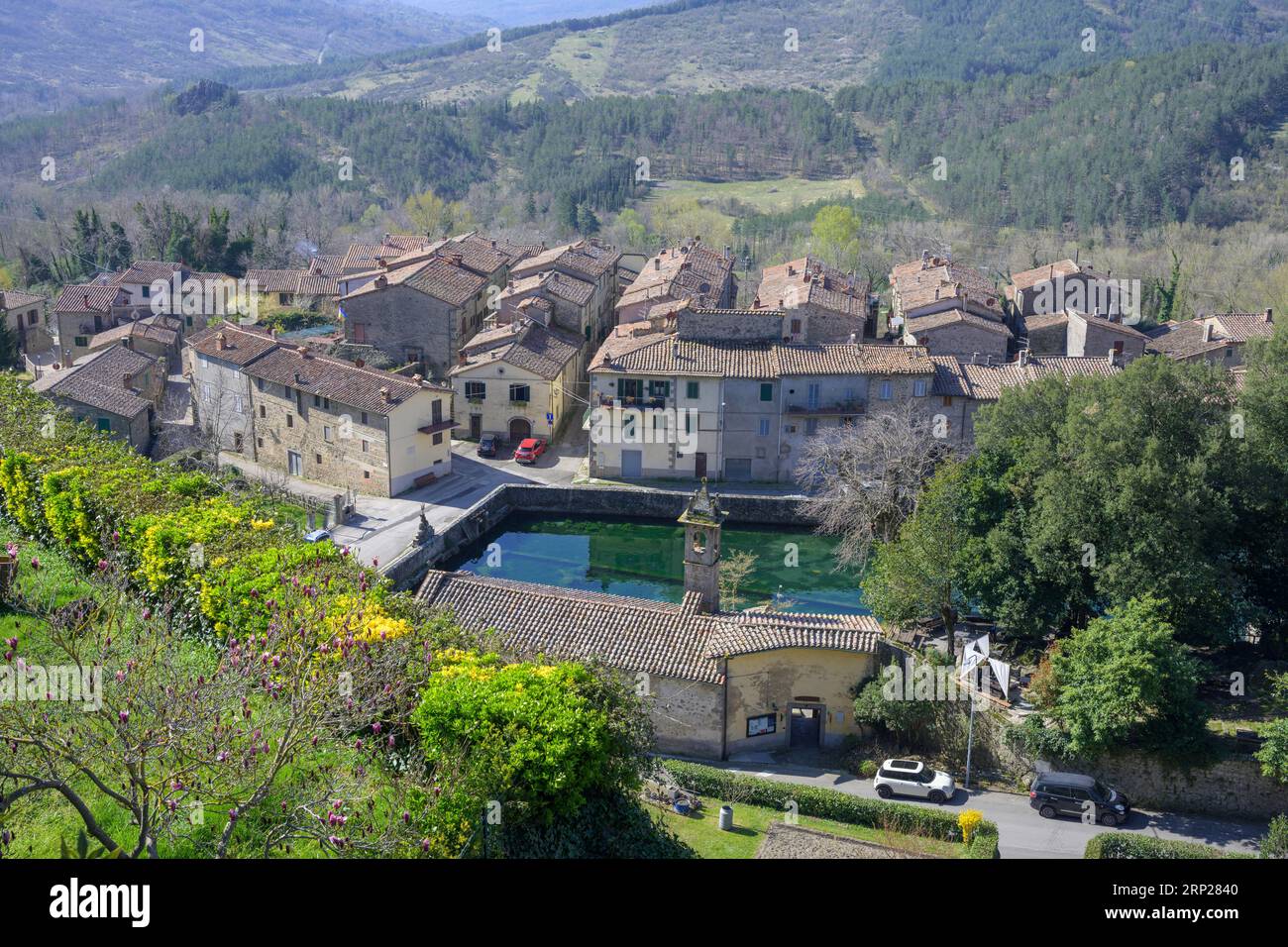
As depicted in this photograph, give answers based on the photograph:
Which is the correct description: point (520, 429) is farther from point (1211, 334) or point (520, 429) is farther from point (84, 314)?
point (1211, 334)

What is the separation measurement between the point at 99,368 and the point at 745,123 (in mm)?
95597

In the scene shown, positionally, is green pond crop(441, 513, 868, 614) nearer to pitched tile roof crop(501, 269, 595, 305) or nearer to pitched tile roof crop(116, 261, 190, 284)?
pitched tile roof crop(501, 269, 595, 305)

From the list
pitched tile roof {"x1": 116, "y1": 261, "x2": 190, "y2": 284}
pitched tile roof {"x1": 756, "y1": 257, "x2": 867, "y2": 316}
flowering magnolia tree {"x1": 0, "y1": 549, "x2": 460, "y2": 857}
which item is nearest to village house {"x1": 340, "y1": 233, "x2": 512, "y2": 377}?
pitched tile roof {"x1": 756, "y1": 257, "x2": 867, "y2": 316}

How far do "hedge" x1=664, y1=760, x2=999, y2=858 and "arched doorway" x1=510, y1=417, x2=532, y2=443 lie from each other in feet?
99.8

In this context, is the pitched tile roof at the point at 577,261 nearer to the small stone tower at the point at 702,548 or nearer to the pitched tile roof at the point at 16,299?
the pitched tile roof at the point at 16,299

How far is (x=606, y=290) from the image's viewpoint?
228ft

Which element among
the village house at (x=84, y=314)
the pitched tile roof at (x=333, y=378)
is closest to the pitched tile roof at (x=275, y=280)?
the village house at (x=84, y=314)

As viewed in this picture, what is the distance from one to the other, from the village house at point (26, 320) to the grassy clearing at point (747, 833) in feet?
201

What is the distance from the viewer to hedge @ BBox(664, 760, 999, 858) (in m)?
24.4

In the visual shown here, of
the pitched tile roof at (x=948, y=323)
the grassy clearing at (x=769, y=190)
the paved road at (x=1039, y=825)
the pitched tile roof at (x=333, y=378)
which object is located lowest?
the paved road at (x=1039, y=825)

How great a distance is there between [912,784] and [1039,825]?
9.09 ft

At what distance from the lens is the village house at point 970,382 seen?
1954 inches
